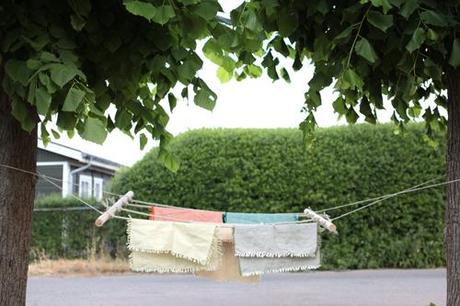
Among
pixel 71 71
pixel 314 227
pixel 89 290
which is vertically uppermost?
pixel 71 71

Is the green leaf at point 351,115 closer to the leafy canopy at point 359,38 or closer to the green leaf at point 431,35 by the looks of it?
the leafy canopy at point 359,38

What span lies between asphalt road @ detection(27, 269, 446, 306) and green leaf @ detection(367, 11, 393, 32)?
6.90m

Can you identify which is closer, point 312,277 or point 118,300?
point 118,300

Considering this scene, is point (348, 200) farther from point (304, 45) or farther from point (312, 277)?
point (304, 45)

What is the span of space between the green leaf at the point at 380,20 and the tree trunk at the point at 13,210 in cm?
205

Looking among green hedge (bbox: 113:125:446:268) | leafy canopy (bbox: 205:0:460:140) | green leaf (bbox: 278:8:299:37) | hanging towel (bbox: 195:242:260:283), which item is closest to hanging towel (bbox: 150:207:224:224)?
hanging towel (bbox: 195:242:260:283)

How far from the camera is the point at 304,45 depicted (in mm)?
3730

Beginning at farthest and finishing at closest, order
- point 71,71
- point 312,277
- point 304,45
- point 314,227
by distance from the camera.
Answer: point 312,277, point 314,227, point 304,45, point 71,71

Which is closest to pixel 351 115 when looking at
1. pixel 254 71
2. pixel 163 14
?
pixel 254 71

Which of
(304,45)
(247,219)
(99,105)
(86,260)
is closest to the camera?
(99,105)

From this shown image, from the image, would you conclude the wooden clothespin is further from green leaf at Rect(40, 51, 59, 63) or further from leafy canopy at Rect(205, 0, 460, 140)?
green leaf at Rect(40, 51, 59, 63)

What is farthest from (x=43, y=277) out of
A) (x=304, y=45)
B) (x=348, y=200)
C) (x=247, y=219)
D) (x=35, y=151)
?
(x=304, y=45)

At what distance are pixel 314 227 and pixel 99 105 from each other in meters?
2.43

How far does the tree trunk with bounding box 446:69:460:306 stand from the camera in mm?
3807
